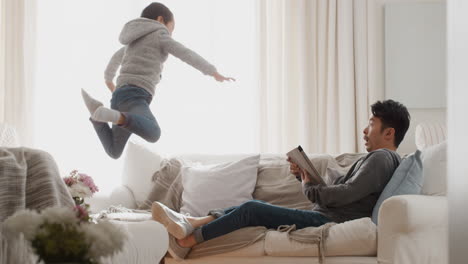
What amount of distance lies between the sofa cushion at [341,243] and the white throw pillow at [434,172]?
38 centimetres

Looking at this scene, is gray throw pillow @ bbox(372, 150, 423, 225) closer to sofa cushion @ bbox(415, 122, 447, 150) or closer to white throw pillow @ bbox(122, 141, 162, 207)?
sofa cushion @ bbox(415, 122, 447, 150)

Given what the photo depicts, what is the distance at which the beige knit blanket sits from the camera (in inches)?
58.0

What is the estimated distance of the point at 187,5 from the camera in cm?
505

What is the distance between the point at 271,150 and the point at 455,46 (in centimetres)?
455

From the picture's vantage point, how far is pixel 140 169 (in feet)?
12.4

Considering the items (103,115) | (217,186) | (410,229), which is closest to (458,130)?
(103,115)

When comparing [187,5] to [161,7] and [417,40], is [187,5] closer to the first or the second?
[417,40]

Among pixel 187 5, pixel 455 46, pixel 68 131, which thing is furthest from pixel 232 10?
pixel 455 46

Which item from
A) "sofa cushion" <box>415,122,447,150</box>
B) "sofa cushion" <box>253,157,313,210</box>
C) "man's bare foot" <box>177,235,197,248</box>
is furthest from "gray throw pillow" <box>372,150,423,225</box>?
"sofa cushion" <box>415,122,447,150</box>

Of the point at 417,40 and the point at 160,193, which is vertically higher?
the point at 417,40

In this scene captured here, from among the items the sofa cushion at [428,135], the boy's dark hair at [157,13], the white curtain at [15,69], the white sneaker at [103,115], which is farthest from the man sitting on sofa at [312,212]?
the white curtain at [15,69]

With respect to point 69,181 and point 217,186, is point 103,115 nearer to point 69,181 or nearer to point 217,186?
point 69,181

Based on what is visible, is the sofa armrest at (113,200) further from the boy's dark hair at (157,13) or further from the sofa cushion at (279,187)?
the boy's dark hair at (157,13)

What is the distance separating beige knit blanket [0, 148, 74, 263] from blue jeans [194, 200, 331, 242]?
139cm
